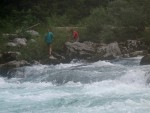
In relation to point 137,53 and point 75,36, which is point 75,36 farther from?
point 137,53

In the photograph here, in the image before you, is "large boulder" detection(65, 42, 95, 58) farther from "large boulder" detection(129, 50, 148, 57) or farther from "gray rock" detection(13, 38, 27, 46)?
"gray rock" detection(13, 38, 27, 46)

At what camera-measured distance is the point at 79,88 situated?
16.2 m

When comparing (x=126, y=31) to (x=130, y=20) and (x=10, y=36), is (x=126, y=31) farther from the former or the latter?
(x=10, y=36)

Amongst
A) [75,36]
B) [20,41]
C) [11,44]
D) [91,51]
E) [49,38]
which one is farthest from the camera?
[20,41]

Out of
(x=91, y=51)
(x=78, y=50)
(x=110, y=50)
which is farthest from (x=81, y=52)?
(x=110, y=50)

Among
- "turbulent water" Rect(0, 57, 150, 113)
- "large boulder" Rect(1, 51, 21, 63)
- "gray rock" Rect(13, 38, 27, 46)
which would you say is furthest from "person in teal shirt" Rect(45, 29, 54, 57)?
"gray rock" Rect(13, 38, 27, 46)

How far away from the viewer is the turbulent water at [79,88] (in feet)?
43.0

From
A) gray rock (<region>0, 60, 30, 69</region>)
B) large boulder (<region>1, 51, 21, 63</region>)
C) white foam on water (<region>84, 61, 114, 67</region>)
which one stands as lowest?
white foam on water (<region>84, 61, 114, 67</region>)

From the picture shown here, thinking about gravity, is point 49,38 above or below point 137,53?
above

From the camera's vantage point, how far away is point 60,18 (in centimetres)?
2994

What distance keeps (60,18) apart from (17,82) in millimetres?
12462

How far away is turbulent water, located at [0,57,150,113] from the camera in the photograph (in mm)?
13102

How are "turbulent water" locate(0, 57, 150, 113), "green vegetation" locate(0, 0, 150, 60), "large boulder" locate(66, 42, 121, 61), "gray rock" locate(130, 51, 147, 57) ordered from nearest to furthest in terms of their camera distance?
"turbulent water" locate(0, 57, 150, 113)
"large boulder" locate(66, 42, 121, 61)
"gray rock" locate(130, 51, 147, 57)
"green vegetation" locate(0, 0, 150, 60)

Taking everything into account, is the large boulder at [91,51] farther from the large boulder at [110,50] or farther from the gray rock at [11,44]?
the gray rock at [11,44]
